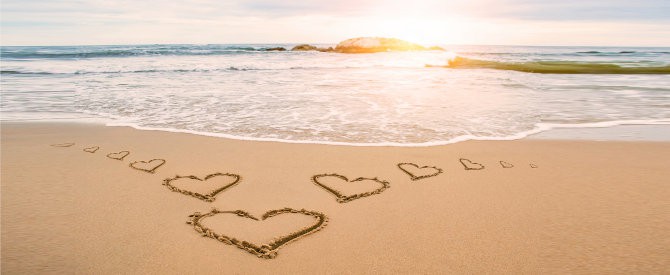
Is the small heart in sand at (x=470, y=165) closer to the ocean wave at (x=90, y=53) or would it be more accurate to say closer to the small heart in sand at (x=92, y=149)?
the small heart in sand at (x=92, y=149)

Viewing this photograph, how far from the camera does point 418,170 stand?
4465mm

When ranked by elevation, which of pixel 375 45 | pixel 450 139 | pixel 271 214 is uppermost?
pixel 375 45

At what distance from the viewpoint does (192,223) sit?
3.16 m

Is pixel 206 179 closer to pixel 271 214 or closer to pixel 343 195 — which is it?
pixel 271 214

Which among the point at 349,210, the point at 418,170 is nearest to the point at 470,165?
the point at 418,170

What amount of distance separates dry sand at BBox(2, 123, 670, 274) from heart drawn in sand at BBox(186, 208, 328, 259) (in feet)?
0.16

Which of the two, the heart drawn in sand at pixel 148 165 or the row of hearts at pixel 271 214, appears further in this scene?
the heart drawn in sand at pixel 148 165

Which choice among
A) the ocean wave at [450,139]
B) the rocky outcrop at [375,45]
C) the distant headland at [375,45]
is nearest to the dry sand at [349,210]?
the ocean wave at [450,139]

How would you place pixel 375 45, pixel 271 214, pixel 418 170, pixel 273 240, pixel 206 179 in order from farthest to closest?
pixel 375 45, pixel 418 170, pixel 206 179, pixel 271 214, pixel 273 240

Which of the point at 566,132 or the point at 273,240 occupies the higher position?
the point at 566,132

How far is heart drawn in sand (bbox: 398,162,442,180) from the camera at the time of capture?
4270mm

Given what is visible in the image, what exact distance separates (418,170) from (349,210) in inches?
51.4

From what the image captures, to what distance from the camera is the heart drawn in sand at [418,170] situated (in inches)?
168

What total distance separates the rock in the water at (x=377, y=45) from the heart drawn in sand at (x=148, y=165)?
186ft
